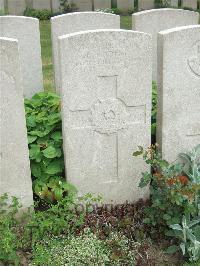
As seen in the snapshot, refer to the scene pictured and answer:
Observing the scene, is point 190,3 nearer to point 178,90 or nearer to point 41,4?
point 41,4

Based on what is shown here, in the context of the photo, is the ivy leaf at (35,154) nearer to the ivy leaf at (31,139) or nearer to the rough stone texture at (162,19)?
the ivy leaf at (31,139)

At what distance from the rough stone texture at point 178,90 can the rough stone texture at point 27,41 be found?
2.15m

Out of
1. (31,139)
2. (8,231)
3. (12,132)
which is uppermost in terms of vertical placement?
(12,132)

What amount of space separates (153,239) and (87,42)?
1629 millimetres

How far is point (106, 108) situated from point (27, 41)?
216 cm

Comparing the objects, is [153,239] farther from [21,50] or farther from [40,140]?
[21,50]

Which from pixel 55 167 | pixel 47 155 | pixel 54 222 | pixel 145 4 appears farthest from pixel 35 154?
pixel 145 4

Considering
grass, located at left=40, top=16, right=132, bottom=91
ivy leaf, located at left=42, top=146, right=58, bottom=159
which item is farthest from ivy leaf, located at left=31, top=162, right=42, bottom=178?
grass, located at left=40, top=16, right=132, bottom=91

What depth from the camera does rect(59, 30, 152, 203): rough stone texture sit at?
355 centimetres

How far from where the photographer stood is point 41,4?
516 inches

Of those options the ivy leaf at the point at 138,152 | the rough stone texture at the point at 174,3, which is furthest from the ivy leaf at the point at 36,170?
the rough stone texture at the point at 174,3

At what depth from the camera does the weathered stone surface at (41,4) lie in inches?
514

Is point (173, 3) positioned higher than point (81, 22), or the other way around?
point (173, 3)

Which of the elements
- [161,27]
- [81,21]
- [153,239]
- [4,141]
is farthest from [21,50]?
[153,239]
